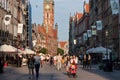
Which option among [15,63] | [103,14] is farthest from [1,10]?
[103,14]

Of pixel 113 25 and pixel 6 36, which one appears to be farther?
pixel 113 25

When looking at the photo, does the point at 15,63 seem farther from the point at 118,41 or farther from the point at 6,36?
the point at 118,41

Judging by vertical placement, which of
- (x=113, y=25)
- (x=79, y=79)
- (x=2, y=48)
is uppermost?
(x=113, y=25)

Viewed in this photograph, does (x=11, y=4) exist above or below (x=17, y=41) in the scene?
above

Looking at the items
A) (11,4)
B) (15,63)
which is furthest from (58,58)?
(11,4)

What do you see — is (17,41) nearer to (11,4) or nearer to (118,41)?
(11,4)

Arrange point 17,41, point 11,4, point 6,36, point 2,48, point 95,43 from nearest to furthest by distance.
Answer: point 2,48 < point 6,36 < point 11,4 < point 17,41 < point 95,43

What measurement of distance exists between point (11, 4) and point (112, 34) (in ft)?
63.4

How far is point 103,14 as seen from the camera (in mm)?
92938

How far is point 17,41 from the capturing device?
84.3m

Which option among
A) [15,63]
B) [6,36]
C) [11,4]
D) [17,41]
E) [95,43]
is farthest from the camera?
[95,43]

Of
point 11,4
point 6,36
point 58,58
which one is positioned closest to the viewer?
point 58,58

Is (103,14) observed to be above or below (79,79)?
above

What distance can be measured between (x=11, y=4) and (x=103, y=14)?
2534 centimetres
